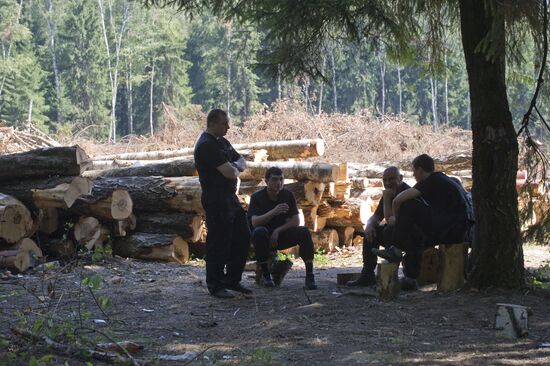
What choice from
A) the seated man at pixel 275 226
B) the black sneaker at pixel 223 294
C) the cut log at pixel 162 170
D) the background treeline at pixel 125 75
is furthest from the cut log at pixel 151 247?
the background treeline at pixel 125 75

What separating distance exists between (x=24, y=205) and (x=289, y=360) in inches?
250

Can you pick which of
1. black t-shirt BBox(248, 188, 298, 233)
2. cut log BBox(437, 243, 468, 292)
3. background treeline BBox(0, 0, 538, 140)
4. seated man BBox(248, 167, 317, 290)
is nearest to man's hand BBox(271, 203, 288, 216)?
seated man BBox(248, 167, 317, 290)

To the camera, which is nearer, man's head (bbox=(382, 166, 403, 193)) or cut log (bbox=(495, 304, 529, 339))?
cut log (bbox=(495, 304, 529, 339))

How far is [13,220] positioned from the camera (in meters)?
9.80

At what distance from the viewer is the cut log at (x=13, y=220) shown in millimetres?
9664

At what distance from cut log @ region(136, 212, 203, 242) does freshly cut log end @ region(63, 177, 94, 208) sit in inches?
43.9

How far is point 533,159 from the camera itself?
739 cm

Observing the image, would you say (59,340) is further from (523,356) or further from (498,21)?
(498,21)

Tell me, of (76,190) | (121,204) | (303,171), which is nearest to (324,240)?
(303,171)

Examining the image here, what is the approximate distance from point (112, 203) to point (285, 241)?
3.29 m

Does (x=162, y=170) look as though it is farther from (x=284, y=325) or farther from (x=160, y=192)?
(x=284, y=325)

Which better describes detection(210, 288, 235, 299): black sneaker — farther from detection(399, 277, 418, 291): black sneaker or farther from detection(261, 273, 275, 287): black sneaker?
detection(399, 277, 418, 291): black sneaker

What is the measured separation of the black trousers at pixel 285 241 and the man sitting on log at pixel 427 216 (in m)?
0.95

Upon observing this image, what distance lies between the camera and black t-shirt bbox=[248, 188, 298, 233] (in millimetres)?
8336
